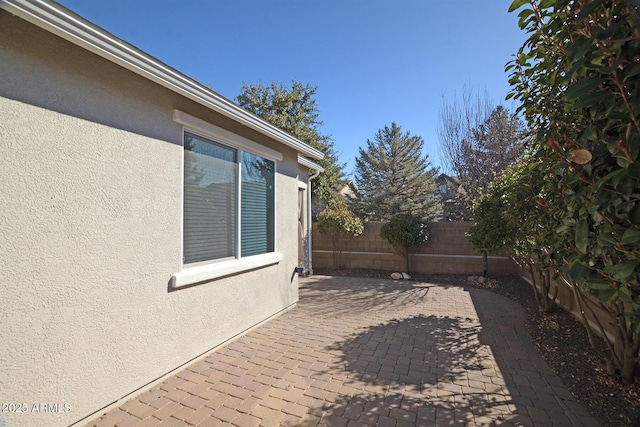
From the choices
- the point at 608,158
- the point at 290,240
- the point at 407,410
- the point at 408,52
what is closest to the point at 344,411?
the point at 407,410

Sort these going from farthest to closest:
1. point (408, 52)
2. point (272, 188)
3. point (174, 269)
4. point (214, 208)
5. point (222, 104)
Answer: point (408, 52)
point (272, 188)
point (214, 208)
point (222, 104)
point (174, 269)

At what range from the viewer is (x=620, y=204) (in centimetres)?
145

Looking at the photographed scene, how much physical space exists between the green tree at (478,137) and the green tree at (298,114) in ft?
21.3

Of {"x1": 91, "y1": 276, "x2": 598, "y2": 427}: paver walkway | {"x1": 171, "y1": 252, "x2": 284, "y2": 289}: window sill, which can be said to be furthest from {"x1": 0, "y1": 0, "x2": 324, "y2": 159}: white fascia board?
{"x1": 91, "y1": 276, "x2": 598, "y2": 427}: paver walkway

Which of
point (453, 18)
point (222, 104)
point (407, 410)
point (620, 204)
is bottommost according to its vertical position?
point (407, 410)

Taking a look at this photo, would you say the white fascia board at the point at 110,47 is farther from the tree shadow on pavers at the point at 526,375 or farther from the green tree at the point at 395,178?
the green tree at the point at 395,178

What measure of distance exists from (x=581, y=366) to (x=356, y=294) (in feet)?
14.5

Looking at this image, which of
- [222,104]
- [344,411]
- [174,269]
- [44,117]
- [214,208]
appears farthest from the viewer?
[214,208]

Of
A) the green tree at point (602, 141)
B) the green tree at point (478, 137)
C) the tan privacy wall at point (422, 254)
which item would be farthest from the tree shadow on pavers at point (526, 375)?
the green tree at point (478, 137)

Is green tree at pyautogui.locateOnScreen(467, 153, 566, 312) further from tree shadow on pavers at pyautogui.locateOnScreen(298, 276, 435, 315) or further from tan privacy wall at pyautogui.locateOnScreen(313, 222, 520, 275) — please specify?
tree shadow on pavers at pyautogui.locateOnScreen(298, 276, 435, 315)

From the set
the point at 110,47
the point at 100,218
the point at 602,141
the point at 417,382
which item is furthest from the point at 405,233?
the point at 110,47

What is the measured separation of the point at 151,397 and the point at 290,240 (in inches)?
135

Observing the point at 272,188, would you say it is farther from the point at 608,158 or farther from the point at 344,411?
the point at 608,158

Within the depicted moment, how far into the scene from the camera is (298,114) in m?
17.3
